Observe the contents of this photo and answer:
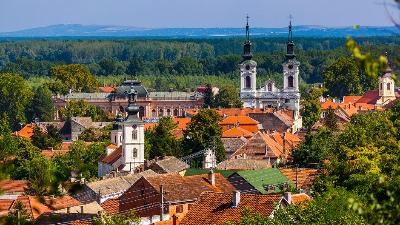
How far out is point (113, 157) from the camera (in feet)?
179

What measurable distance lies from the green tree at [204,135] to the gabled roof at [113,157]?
3.33 meters

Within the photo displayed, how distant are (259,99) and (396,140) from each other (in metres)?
52.6

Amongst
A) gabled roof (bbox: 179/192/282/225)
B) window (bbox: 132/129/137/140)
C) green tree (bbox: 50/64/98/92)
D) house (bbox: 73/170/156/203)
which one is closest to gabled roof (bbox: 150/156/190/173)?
house (bbox: 73/170/156/203)

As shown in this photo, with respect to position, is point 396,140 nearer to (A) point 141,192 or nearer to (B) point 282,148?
(A) point 141,192

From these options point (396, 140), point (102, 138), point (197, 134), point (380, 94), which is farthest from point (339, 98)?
point (396, 140)

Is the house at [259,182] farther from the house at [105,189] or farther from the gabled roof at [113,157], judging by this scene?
the gabled roof at [113,157]

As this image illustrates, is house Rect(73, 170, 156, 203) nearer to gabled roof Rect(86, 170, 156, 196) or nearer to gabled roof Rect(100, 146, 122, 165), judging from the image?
gabled roof Rect(86, 170, 156, 196)

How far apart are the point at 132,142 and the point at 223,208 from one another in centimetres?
2612

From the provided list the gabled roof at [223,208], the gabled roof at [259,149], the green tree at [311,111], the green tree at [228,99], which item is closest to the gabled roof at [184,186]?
the gabled roof at [223,208]

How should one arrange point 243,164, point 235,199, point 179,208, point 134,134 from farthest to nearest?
point 134,134 → point 243,164 → point 179,208 → point 235,199

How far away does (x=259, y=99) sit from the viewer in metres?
92.4

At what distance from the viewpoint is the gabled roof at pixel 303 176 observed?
39844 mm

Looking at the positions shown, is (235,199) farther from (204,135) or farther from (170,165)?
(204,135)

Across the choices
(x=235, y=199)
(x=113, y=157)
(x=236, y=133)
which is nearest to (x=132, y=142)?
(x=113, y=157)
